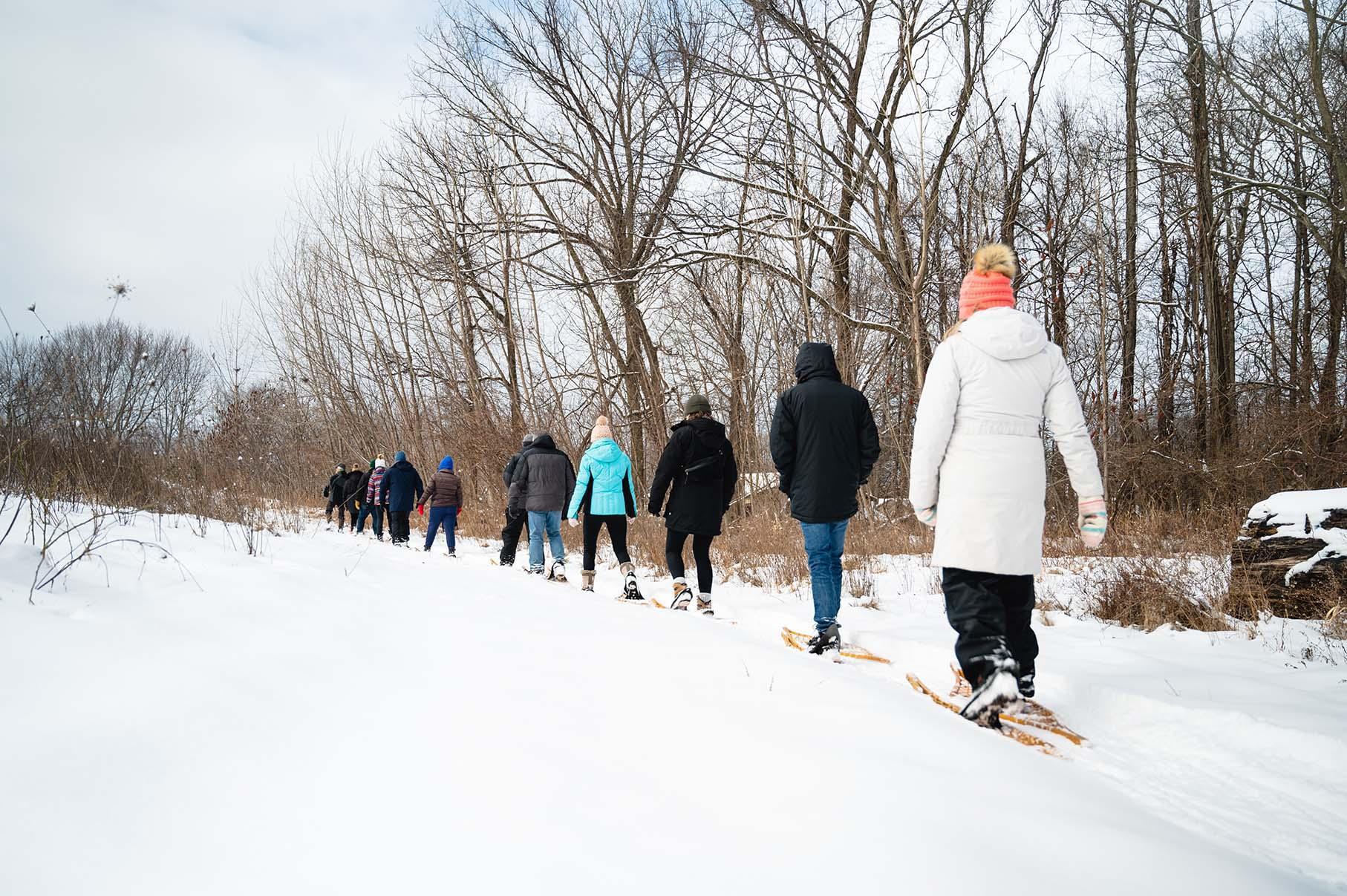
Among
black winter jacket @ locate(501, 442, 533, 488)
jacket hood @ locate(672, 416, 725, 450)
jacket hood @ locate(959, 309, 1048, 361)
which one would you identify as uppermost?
jacket hood @ locate(959, 309, 1048, 361)

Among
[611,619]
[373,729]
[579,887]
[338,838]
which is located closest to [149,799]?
[338,838]

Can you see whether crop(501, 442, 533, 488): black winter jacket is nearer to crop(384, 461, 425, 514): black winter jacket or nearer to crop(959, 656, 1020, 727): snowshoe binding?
crop(384, 461, 425, 514): black winter jacket

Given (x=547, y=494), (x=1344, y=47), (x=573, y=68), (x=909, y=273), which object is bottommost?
(x=547, y=494)

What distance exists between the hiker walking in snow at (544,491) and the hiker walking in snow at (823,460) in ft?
14.4

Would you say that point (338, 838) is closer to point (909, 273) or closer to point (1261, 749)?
point (1261, 749)

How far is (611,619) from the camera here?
167 inches

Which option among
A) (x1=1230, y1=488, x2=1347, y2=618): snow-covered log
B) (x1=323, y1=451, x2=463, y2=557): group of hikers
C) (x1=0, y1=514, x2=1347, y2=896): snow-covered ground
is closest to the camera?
(x1=0, y1=514, x2=1347, y2=896): snow-covered ground

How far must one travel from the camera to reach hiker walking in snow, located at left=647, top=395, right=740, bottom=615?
627 cm

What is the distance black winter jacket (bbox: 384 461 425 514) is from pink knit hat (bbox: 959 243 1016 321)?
12.0 meters

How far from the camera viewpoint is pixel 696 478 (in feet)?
20.9

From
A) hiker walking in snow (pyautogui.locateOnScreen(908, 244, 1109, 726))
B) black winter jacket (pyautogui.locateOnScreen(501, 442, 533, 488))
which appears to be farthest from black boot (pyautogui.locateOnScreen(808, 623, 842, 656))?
black winter jacket (pyautogui.locateOnScreen(501, 442, 533, 488))

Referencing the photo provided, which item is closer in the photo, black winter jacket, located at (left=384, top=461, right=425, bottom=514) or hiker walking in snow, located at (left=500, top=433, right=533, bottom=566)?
hiker walking in snow, located at (left=500, top=433, right=533, bottom=566)

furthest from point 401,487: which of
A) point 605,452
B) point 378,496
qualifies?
point 605,452

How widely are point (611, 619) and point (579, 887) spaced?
2.88 metres
